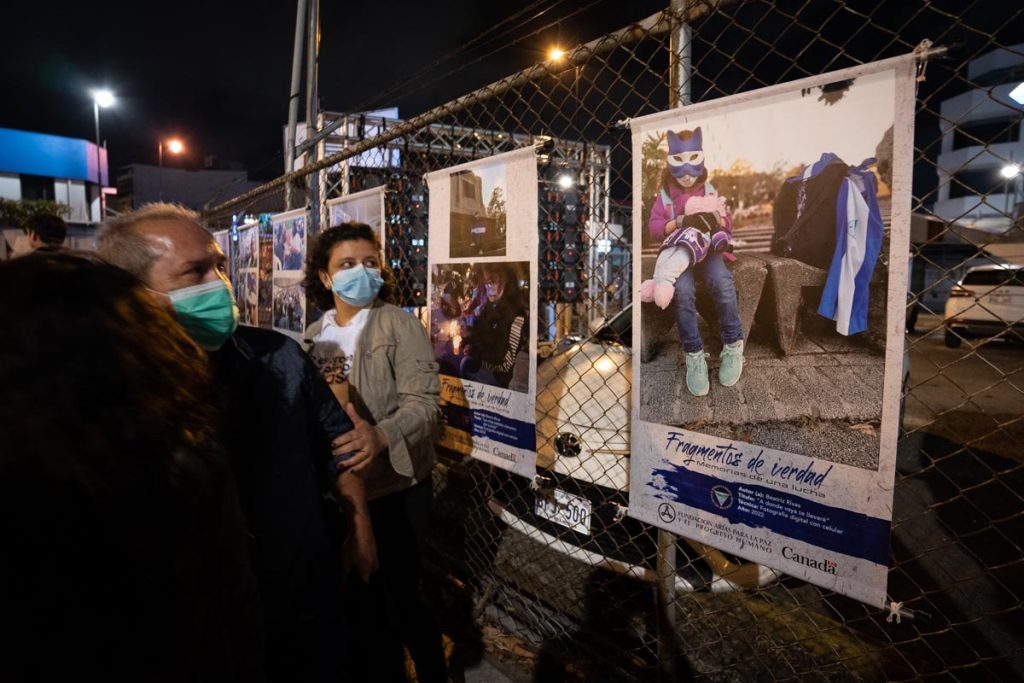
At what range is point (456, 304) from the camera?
9.23ft

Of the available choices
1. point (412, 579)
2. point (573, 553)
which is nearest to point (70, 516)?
point (412, 579)

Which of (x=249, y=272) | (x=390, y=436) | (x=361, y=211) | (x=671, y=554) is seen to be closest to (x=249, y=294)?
(x=249, y=272)

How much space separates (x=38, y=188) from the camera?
131 feet

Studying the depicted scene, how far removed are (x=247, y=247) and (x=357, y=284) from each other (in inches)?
171

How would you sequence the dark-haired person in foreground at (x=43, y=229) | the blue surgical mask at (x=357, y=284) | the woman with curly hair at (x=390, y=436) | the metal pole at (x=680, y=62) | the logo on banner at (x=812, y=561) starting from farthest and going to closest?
the dark-haired person in foreground at (x=43, y=229) → the blue surgical mask at (x=357, y=284) → the woman with curly hair at (x=390, y=436) → the metal pole at (x=680, y=62) → the logo on banner at (x=812, y=561)

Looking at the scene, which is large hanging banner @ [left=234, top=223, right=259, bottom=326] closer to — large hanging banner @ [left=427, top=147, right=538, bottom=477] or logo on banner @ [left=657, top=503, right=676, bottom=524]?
large hanging banner @ [left=427, top=147, right=538, bottom=477]

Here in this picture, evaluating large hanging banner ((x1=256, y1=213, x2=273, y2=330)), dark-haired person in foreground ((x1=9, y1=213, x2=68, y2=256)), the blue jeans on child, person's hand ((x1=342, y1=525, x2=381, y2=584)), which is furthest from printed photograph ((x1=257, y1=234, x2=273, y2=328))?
the blue jeans on child

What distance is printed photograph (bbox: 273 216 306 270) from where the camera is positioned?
4.66 metres

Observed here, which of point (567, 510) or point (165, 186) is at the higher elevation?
point (165, 186)

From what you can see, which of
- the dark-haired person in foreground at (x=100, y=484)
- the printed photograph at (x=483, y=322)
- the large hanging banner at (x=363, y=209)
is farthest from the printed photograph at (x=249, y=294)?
the dark-haired person in foreground at (x=100, y=484)

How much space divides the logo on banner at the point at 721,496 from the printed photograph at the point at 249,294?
554 cm

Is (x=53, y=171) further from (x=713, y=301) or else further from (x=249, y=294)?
(x=713, y=301)

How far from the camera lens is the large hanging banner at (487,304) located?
2402 millimetres

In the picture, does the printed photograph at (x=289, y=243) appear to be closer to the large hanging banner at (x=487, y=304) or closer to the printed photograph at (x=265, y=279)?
the printed photograph at (x=265, y=279)
